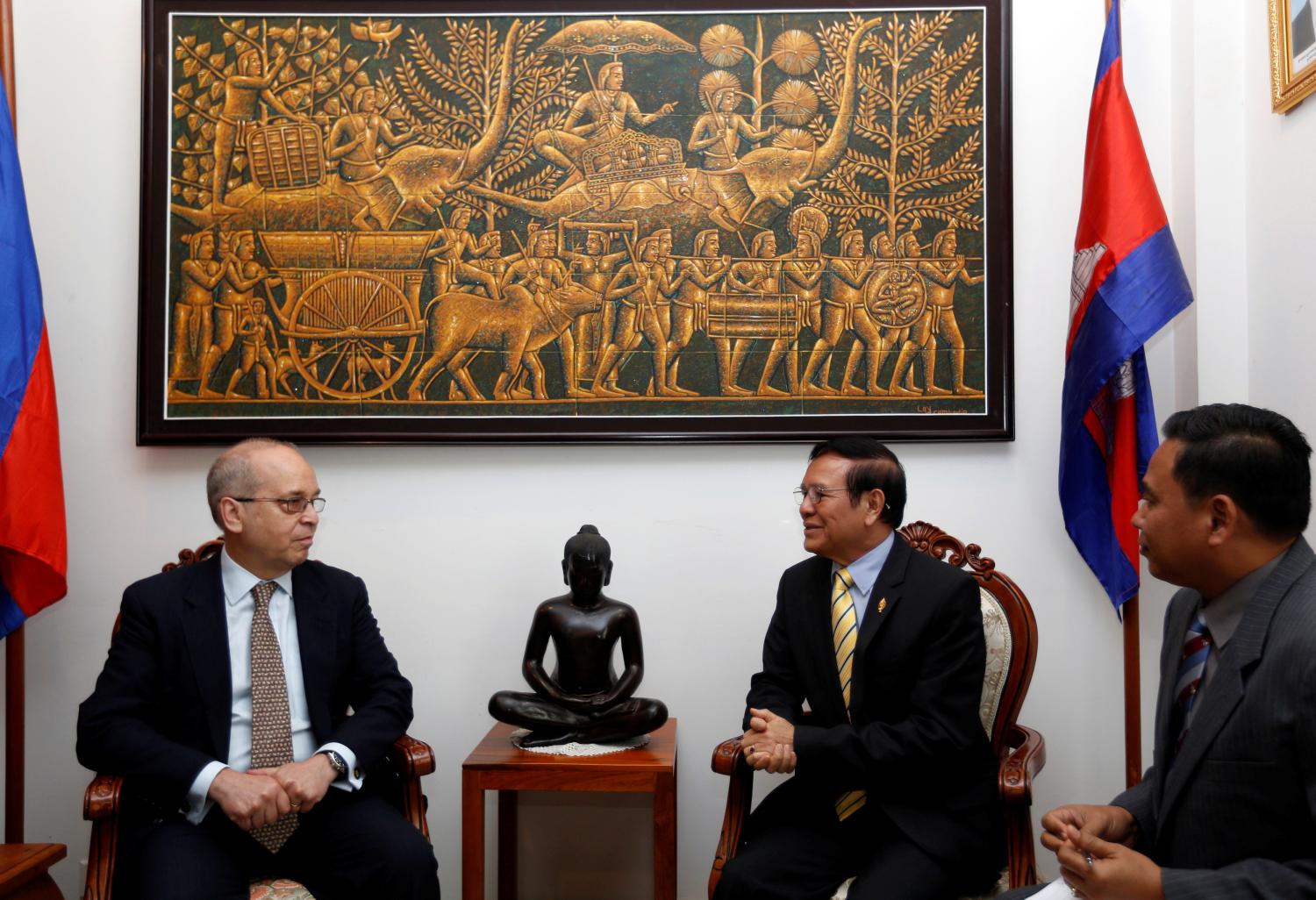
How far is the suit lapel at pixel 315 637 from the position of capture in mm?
2945

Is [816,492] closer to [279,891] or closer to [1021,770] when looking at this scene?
[1021,770]

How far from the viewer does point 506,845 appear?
375 cm

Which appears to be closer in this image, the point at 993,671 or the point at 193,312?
the point at 993,671

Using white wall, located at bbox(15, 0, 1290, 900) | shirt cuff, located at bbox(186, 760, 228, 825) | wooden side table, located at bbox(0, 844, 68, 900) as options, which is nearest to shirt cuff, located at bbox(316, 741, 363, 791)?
shirt cuff, located at bbox(186, 760, 228, 825)

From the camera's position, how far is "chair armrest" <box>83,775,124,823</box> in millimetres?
2639

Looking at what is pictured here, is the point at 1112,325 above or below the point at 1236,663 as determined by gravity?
above

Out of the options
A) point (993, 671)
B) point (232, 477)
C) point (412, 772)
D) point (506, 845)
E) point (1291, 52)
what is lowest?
point (506, 845)

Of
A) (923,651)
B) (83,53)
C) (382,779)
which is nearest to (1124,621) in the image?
(923,651)

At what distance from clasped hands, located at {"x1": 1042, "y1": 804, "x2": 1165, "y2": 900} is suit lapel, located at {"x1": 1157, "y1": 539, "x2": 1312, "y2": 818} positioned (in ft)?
0.54

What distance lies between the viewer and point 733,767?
2.90 meters

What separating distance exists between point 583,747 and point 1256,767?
73.0 inches

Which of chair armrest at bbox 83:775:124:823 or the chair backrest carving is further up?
the chair backrest carving

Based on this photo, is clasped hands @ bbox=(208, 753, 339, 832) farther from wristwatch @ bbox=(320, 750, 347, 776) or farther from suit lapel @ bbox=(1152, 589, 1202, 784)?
suit lapel @ bbox=(1152, 589, 1202, 784)

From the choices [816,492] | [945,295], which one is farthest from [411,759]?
[945,295]
